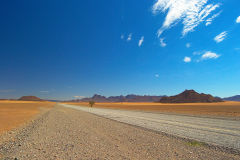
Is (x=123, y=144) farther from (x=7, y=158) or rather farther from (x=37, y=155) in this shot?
(x=7, y=158)

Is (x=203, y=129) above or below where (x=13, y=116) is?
above

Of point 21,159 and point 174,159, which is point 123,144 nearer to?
point 174,159

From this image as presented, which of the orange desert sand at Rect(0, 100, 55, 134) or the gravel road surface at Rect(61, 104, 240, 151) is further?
the orange desert sand at Rect(0, 100, 55, 134)

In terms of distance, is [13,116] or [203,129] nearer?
[203,129]

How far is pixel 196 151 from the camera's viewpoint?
6621 millimetres

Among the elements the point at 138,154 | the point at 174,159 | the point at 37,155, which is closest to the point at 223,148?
the point at 174,159

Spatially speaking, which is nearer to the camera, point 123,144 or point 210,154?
point 210,154

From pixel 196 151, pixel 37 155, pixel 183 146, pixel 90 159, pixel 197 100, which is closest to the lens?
pixel 90 159

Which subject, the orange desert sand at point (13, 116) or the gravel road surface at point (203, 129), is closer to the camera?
the gravel road surface at point (203, 129)

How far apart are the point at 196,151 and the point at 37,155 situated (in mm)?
7085

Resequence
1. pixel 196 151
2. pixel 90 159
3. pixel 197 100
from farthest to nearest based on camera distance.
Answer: pixel 197 100 < pixel 196 151 < pixel 90 159

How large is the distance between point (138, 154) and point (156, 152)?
890mm

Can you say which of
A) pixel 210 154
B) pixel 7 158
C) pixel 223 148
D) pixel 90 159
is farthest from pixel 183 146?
pixel 7 158

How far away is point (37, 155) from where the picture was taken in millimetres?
6074
